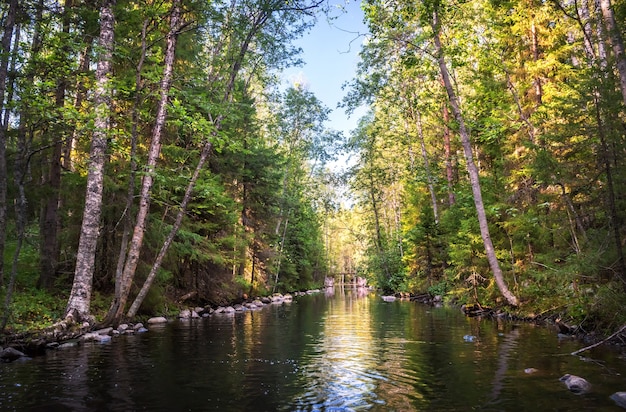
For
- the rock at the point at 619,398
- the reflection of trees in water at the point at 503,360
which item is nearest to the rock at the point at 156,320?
the reflection of trees in water at the point at 503,360

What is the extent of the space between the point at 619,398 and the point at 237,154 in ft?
73.3

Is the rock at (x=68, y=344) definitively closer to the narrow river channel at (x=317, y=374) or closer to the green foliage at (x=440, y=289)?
the narrow river channel at (x=317, y=374)

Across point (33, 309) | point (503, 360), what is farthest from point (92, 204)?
point (503, 360)

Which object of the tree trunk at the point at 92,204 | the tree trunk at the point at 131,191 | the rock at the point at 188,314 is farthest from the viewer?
the rock at the point at 188,314

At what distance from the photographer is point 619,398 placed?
17.6ft

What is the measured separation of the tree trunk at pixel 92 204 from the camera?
1114 cm

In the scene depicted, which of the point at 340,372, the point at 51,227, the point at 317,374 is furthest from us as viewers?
the point at 51,227

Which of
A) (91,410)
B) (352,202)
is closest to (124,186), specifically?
(91,410)

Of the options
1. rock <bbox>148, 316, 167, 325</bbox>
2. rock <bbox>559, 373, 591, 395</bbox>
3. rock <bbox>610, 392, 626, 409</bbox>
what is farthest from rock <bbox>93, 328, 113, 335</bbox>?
rock <bbox>610, 392, 626, 409</bbox>

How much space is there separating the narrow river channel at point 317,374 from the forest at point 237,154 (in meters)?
2.27

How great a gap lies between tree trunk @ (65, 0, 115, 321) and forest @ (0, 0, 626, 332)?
0.17ft

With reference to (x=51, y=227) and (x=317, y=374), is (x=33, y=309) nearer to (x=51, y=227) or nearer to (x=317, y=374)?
(x=51, y=227)

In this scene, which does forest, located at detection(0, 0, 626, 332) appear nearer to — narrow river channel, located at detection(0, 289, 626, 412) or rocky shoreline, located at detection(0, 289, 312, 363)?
rocky shoreline, located at detection(0, 289, 312, 363)

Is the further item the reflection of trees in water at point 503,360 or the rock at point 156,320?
the rock at point 156,320
